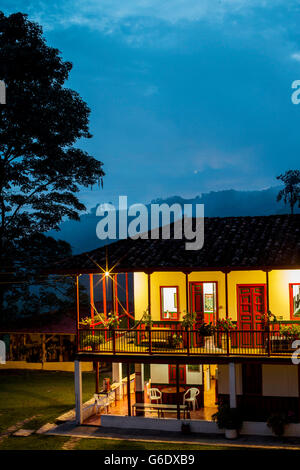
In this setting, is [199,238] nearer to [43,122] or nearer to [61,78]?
[43,122]

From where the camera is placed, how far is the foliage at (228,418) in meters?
18.0

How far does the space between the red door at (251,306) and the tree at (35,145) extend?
16204 mm

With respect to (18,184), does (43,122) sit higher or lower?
higher

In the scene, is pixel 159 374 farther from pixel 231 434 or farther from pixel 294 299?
pixel 294 299

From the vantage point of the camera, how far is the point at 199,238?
2216 cm

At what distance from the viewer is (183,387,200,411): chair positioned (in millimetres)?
21047

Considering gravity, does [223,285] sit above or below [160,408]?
above

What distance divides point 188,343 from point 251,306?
368 centimetres

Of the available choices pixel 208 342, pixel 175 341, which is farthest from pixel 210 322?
pixel 208 342

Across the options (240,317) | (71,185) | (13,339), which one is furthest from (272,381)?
(71,185)

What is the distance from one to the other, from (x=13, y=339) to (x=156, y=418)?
15.5 meters

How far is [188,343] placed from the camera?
62.0 feet

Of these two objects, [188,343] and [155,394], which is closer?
[188,343]

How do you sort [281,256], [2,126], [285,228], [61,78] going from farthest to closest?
[61,78] < [2,126] < [285,228] < [281,256]
